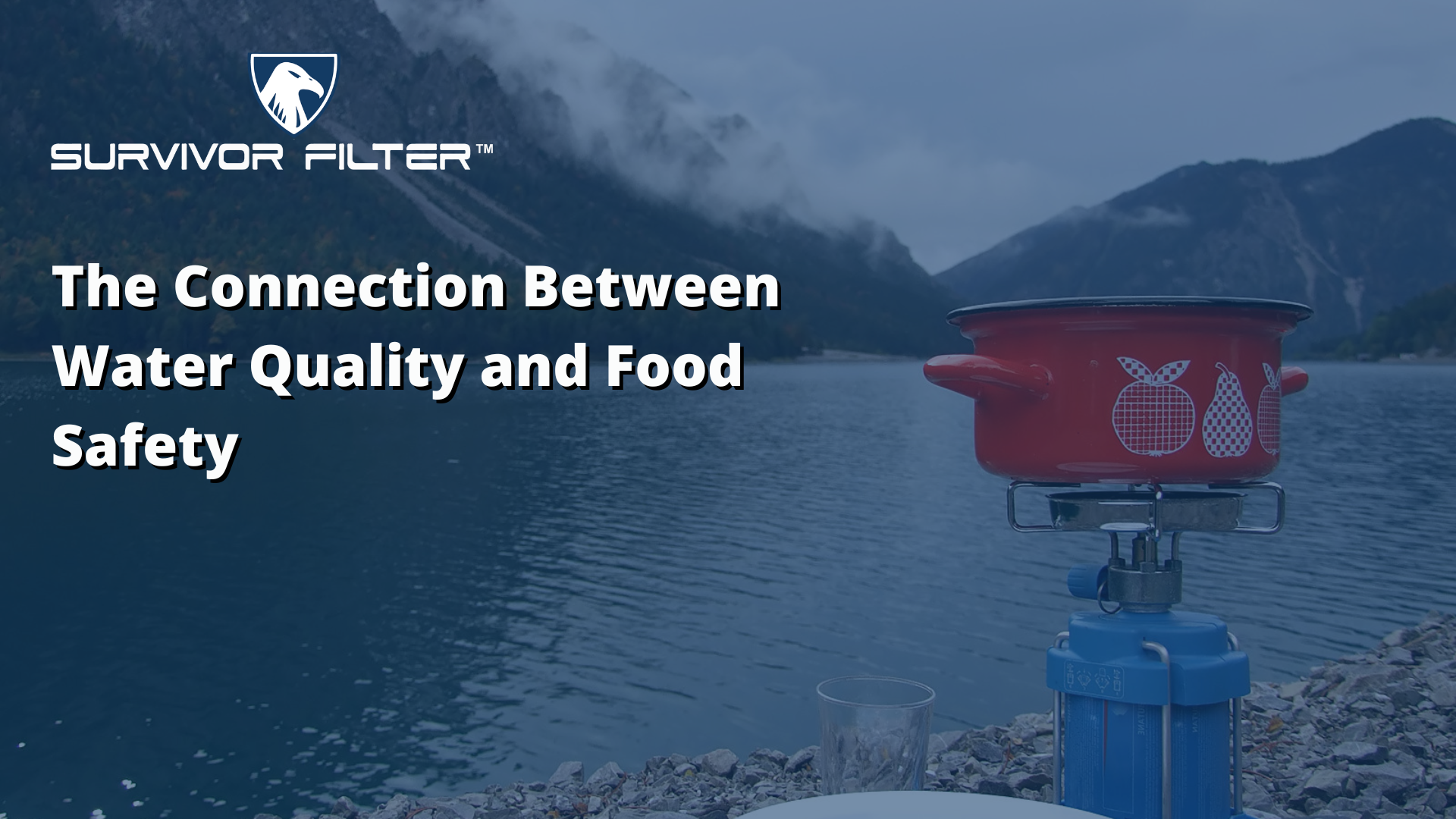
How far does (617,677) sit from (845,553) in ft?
33.4

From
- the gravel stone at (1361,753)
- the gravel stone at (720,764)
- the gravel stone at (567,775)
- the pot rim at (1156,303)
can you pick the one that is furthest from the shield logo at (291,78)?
the pot rim at (1156,303)

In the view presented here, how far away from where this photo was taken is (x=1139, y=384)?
3703mm

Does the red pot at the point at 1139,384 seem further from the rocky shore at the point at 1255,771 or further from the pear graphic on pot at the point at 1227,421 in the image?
the rocky shore at the point at 1255,771

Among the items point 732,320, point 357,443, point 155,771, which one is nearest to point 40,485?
point 357,443

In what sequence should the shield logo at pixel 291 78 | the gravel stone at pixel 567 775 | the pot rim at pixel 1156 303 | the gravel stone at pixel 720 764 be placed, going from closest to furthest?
Answer: the pot rim at pixel 1156 303, the gravel stone at pixel 720 764, the gravel stone at pixel 567 775, the shield logo at pixel 291 78

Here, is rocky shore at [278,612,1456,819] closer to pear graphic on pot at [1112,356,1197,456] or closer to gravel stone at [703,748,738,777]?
gravel stone at [703,748,738,777]

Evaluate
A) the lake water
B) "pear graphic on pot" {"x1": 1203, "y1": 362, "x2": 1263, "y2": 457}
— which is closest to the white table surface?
"pear graphic on pot" {"x1": 1203, "y1": 362, "x2": 1263, "y2": 457}

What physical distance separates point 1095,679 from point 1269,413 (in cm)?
109

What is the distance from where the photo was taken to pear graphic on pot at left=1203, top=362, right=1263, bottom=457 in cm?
373

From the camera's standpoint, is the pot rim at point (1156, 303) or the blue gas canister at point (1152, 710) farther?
the blue gas canister at point (1152, 710)

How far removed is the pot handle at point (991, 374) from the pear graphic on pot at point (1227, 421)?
1.74ft

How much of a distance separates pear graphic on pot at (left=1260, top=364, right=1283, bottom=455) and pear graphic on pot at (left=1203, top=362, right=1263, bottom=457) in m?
0.09

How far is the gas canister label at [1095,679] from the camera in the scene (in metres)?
3.81

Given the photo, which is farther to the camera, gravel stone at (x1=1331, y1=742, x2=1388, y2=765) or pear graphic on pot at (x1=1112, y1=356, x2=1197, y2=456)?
gravel stone at (x1=1331, y1=742, x2=1388, y2=765)
